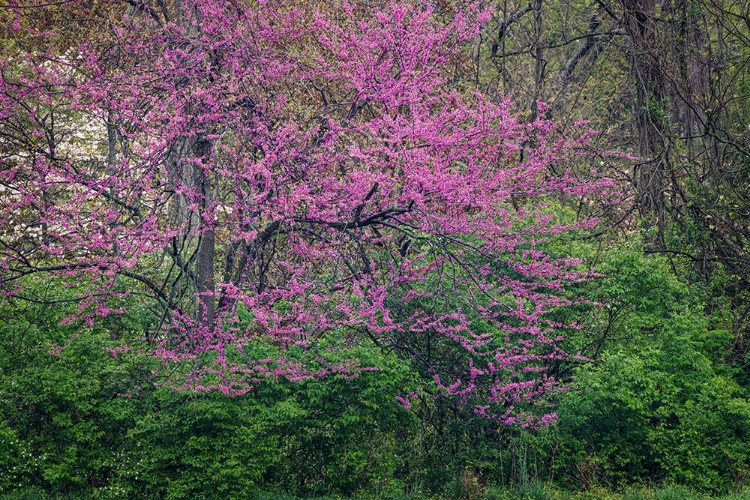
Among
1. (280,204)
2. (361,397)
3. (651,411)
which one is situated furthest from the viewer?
(651,411)

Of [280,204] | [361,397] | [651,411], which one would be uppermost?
[280,204]

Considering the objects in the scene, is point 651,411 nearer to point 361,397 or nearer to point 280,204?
point 361,397

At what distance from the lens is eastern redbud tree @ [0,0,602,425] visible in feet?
24.6

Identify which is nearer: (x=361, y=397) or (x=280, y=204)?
(x=280, y=204)

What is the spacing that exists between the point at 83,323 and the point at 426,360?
12.2 ft

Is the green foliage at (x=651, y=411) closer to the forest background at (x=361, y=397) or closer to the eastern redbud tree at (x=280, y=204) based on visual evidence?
the forest background at (x=361, y=397)

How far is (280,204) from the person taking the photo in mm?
7508

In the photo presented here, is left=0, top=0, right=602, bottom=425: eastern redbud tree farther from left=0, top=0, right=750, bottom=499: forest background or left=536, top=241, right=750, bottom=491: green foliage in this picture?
left=536, top=241, right=750, bottom=491: green foliage

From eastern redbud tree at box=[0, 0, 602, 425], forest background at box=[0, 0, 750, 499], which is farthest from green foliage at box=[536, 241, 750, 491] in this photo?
eastern redbud tree at box=[0, 0, 602, 425]

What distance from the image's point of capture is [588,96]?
16609 millimetres

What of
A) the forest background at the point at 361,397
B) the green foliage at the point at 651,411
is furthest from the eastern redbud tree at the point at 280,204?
the green foliage at the point at 651,411

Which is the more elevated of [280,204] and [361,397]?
[280,204]

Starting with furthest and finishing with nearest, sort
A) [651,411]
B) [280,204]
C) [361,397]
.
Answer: [651,411] → [361,397] → [280,204]

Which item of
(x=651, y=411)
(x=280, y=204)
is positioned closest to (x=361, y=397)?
(x=280, y=204)
